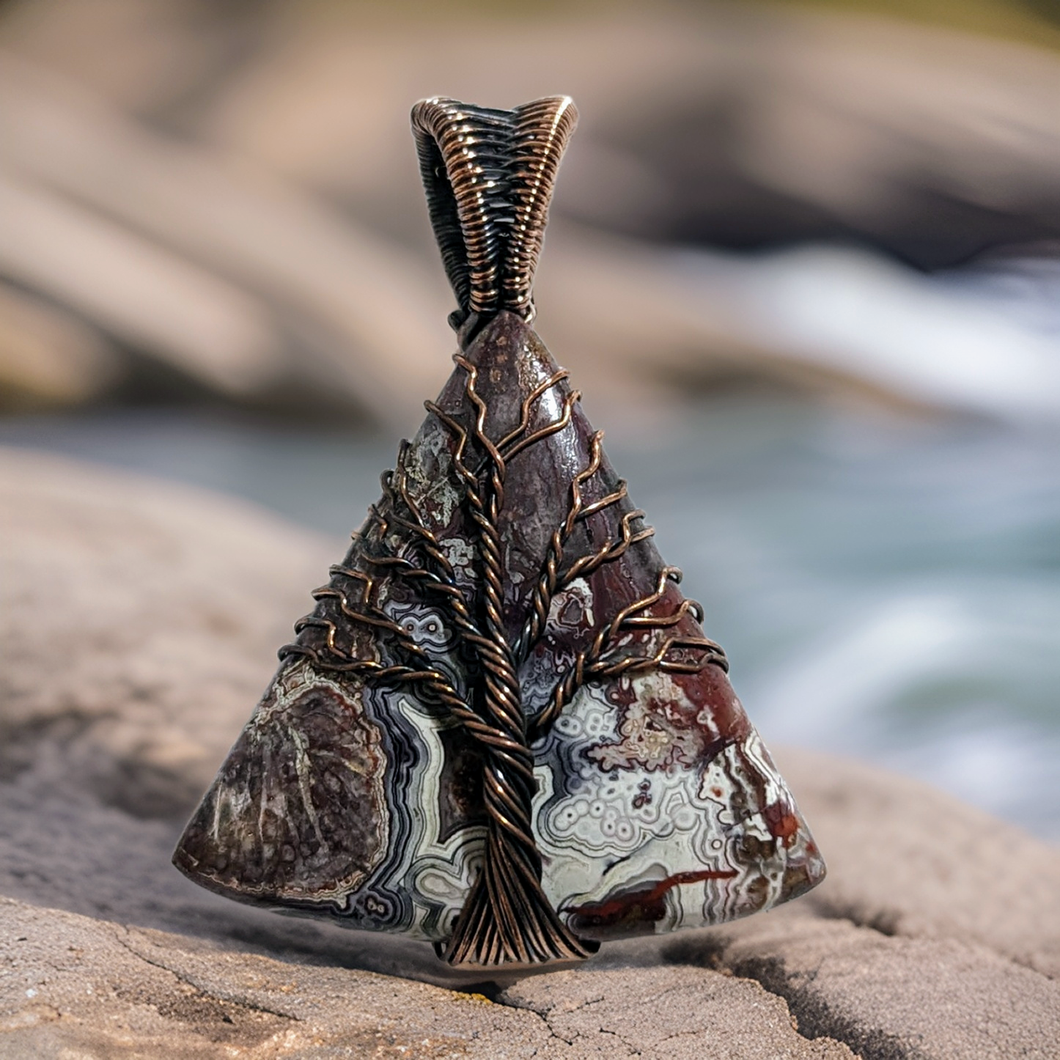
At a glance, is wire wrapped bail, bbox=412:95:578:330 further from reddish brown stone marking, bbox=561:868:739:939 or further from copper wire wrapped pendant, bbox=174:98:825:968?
reddish brown stone marking, bbox=561:868:739:939

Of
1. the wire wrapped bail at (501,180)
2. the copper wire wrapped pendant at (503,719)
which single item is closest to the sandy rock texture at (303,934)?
the copper wire wrapped pendant at (503,719)

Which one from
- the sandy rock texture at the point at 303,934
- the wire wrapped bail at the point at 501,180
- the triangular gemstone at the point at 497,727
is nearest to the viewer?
the sandy rock texture at the point at 303,934

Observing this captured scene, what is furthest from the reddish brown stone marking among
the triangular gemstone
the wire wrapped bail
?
the wire wrapped bail

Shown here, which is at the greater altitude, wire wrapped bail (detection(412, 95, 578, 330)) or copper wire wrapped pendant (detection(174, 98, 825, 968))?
wire wrapped bail (detection(412, 95, 578, 330))

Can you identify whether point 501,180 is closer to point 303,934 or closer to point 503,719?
point 503,719

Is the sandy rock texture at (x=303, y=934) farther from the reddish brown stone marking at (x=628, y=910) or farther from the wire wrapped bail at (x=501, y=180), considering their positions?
the wire wrapped bail at (x=501, y=180)

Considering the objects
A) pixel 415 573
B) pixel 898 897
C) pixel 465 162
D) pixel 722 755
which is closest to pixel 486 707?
pixel 415 573

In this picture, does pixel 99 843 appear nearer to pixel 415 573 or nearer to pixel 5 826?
pixel 5 826
